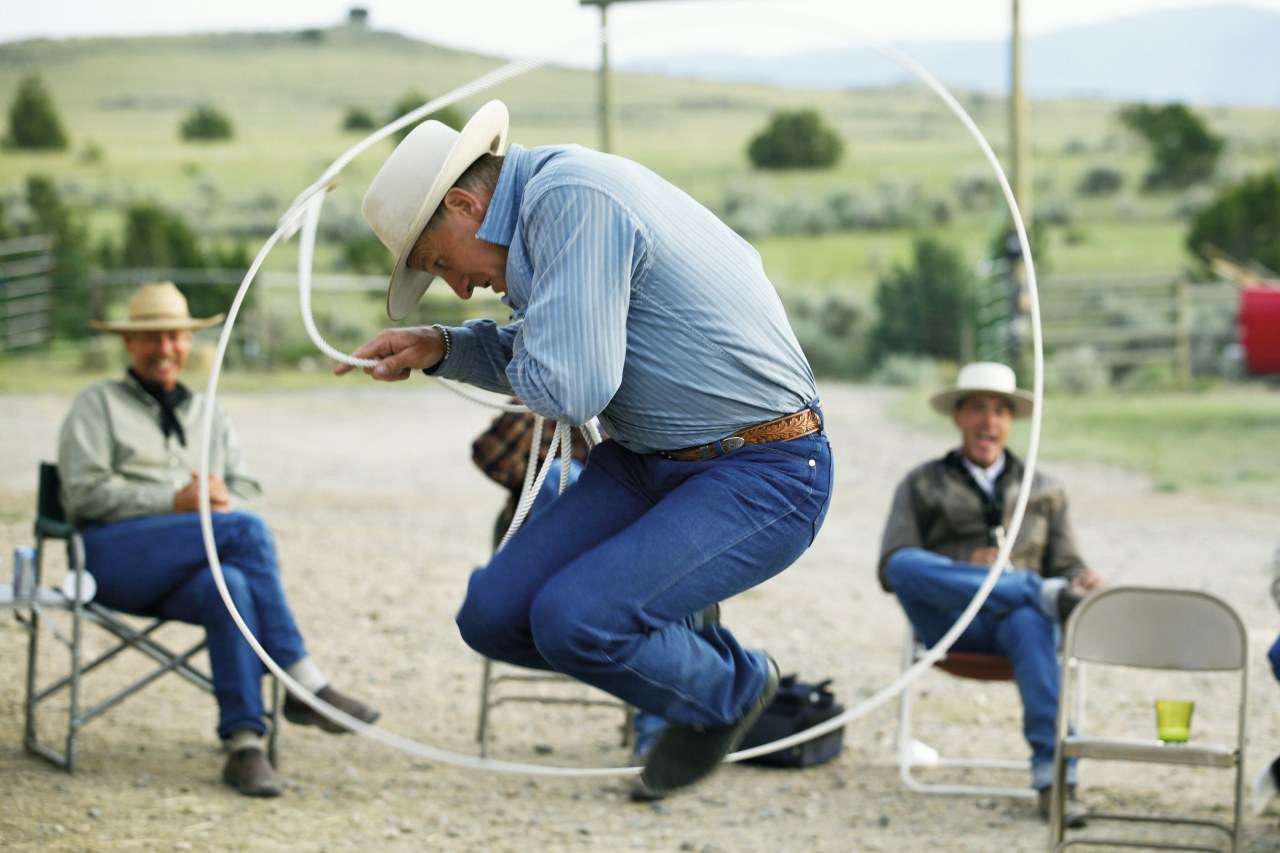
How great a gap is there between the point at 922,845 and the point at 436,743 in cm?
198

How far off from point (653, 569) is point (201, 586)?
2.48 m

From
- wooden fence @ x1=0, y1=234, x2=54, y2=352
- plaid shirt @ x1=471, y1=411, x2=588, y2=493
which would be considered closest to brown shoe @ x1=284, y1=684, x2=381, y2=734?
plaid shirt @ x1=471, y1=411, x2=588, y2=493

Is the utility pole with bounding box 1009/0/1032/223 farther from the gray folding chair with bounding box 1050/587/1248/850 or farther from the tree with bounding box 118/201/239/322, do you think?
the tree with bounding box 118/201/239/322

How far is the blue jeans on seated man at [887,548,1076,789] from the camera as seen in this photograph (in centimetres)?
528

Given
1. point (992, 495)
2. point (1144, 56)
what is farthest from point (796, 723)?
point (1144, 56)

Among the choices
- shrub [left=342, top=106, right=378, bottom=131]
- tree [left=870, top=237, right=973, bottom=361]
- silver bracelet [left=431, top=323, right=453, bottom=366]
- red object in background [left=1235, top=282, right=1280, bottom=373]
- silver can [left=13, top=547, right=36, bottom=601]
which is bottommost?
tree [left=870, top=237, right=973, bottom=361]

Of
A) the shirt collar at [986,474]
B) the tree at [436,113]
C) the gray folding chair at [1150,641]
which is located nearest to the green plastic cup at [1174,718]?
the gray folding chair at [1150,641]

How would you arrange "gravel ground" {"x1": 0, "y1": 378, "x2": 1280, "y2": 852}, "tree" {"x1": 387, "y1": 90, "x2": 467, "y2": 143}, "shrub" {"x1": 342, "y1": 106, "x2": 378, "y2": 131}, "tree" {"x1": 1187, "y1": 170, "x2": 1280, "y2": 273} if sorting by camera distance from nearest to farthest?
1. "gravel ground" {"x1": 0, "y1": 378, "x2": 1280, "y2": 852}
2. "tree" {"x1": 1187, "y1": 170, "x2": 1280, "y2": 273}
3. "tree" {"x1": 387, "y1": 90, "x2": 467, "y2": 143}
4. "shrub" {"x1": 342, "y1": 106, "x2": 378, "y2": 131}

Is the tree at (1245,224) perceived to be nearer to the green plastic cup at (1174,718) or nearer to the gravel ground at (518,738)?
the gravel ground at (518,738)

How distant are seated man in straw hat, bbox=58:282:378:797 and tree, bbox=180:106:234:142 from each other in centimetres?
3599

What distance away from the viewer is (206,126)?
133 feet

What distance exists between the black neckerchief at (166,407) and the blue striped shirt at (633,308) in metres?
2.50

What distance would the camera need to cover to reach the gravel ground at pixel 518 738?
5012 mm

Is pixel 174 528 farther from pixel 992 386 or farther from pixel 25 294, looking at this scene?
pixel 25 294
